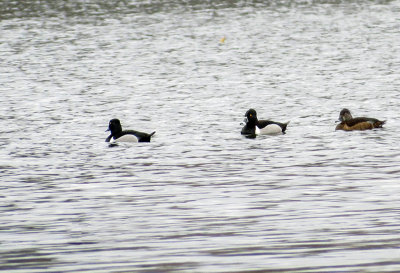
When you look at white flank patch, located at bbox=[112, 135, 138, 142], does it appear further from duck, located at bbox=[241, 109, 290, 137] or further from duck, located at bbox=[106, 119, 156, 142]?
duck, located at bbox=[241, 109, 290, 137]

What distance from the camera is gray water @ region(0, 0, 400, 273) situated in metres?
14.3

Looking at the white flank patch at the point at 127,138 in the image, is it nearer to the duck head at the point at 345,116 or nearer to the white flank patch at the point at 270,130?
the white flank patch at the point at 270,130

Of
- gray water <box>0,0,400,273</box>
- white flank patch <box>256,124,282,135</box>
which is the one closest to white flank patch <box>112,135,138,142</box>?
gray water <box>0,0,400,273</box>

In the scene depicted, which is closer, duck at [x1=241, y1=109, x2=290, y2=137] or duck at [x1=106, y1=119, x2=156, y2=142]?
duck at [x1=106, y1=119, x2=156, y2=142]

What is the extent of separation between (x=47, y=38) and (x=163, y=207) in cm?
4500

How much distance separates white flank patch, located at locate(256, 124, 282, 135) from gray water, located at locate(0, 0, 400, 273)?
23.7 inches

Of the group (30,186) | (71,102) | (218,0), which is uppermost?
(30,186)

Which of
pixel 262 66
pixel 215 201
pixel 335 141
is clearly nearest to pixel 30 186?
pixel 215 201

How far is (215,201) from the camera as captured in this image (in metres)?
18.3

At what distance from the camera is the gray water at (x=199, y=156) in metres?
14.3

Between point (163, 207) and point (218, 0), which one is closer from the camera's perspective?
point (163, 207)

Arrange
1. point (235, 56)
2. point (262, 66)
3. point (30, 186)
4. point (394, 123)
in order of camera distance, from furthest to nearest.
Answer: point (235, 56)
point (262, 66)
point (394, 123)
point (30, 186)

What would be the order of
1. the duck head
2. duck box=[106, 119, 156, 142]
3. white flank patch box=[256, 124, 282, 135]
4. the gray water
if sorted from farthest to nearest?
1. the duck head
2. white flank patch box=[256, 124, 282, 135]
3. duck box=[106, 119, 156, 142]
4. the gray water

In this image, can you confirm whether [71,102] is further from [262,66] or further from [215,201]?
[215,201]
